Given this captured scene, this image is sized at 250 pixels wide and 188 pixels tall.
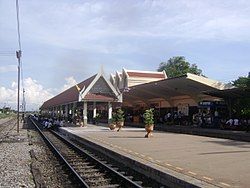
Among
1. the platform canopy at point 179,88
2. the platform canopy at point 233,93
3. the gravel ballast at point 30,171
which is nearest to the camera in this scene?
the gravel ballast at point 30,171

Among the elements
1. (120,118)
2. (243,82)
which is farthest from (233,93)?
(243,82)

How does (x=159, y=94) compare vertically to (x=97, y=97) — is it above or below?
above

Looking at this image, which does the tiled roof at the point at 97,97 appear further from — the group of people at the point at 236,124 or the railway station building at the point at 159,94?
the group of people at the point at 236,124

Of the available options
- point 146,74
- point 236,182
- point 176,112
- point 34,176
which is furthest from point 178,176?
point 146,74

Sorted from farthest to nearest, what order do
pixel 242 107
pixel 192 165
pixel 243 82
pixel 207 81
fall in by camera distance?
pixel 243 82 < pixel 207 81 < pixel 242 107 < pixel 192 165

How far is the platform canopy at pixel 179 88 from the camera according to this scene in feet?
106

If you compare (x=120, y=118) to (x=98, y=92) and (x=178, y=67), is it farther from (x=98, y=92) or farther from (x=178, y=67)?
(x=178, y=67)

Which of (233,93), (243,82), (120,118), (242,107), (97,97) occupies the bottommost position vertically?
(120,118)

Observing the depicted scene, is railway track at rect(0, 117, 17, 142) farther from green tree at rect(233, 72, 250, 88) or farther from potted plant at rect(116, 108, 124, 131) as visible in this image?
green tree at rect(233, 72, 250, 88)

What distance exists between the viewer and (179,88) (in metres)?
37.1

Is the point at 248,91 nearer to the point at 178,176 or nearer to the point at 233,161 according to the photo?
the point at 233,161

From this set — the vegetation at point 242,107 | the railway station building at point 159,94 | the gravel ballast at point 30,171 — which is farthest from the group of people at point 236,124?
the gravel ballast at point 30,171

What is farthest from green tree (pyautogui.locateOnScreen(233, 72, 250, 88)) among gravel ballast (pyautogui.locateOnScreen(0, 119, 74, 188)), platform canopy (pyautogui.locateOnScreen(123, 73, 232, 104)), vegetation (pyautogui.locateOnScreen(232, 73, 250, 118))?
gravel ballast (pyautogui.locateOnScreen(0, 119, 74, 188))

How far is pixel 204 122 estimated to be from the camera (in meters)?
33.0
